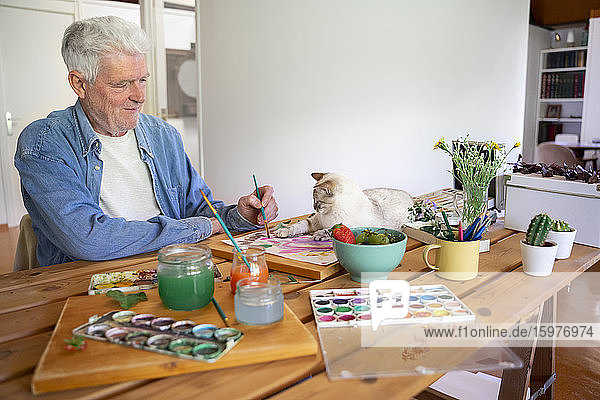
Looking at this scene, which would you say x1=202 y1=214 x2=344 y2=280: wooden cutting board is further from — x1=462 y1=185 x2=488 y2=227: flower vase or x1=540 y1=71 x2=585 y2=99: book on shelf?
x1=540 y1=71 x2=585 y2=99: book on shelf

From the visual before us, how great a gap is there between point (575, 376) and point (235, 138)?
2874mm

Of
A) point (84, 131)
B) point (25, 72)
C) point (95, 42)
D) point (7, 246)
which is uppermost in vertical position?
point (25, 72)

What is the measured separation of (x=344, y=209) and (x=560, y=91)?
23.9 ft

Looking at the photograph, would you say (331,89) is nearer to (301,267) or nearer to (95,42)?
(95,42)

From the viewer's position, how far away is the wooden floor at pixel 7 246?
13.0ft

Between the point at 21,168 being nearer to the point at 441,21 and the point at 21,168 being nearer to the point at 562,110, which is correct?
the point at 441,21

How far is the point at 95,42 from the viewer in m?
1.49

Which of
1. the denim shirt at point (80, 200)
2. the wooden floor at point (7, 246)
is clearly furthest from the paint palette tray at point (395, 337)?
the wooden floor at point (7, 246)

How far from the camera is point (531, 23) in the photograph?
7.28 metres

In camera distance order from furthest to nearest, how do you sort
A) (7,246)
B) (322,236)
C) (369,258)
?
(7,246) < (322,236) < (369,258)

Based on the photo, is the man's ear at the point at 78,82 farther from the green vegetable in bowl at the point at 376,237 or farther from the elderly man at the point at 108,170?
the green vegetable in bowl at the point at 376,237

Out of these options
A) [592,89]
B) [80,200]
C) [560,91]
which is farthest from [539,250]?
[560,91]

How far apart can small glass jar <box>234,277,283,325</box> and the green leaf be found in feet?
0.77

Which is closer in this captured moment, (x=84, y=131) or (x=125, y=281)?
(x=125, y=281)
